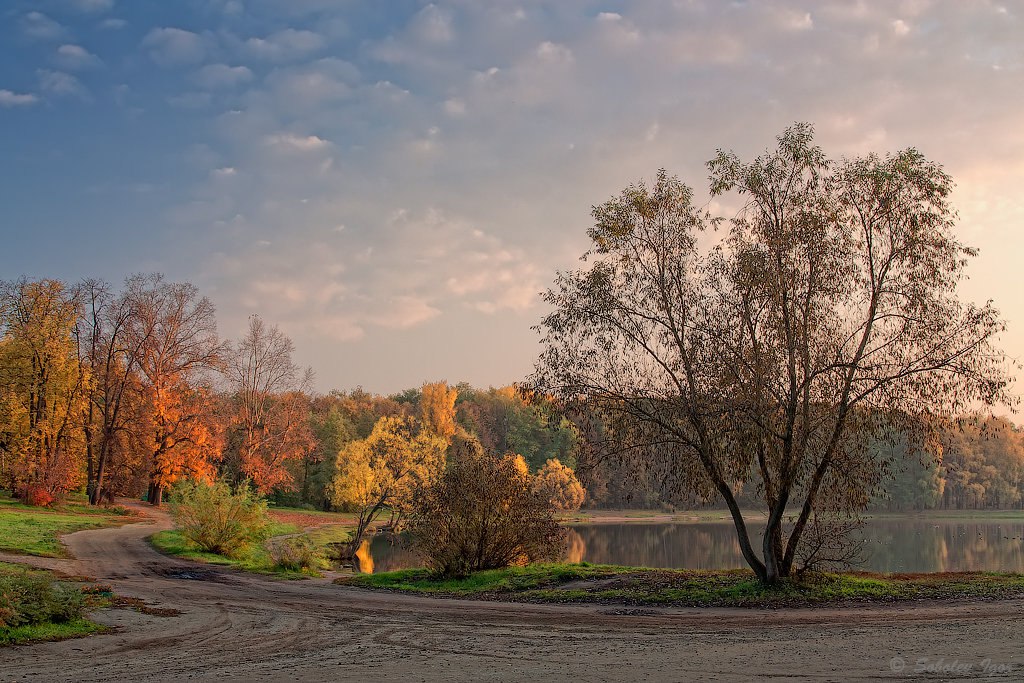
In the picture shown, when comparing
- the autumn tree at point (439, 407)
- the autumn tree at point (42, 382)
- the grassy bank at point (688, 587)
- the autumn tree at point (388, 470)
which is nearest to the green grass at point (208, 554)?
the autumn tree at point (388, 470)

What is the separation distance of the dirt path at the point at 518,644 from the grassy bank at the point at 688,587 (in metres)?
1.08

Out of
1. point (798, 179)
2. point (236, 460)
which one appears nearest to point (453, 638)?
point (798, 179)

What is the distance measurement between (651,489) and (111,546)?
2935 inches

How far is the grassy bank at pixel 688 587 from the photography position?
1670 cm

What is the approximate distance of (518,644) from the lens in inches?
477

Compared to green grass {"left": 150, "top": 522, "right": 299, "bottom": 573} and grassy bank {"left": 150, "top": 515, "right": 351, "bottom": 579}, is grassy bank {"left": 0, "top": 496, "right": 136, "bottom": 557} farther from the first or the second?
grassy bank {"left": 150, "top": 515, "right": 351, "bottom": 579}

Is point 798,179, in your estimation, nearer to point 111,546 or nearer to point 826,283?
point 826,283

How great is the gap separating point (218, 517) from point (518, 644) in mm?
20236

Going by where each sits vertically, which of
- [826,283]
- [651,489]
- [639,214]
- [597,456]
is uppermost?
[639,214]

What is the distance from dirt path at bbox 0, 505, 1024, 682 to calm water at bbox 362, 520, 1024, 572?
1187cm

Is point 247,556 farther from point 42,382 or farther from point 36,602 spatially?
point 42,382

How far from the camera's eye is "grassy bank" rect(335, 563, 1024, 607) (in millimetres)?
16700

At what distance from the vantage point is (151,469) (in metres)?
48.0

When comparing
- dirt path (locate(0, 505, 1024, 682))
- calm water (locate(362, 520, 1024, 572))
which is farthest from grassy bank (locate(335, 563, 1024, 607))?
calm water (locate(362, 520, 1024, 572))
